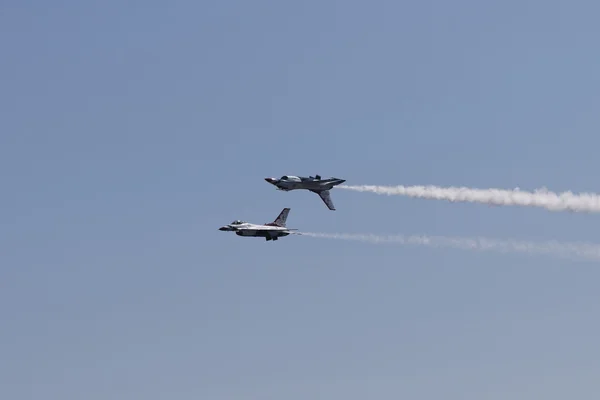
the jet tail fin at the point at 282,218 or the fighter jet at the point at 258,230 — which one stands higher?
the jet tail fin at the point at 282,218

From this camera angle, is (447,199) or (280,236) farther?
(280,236)

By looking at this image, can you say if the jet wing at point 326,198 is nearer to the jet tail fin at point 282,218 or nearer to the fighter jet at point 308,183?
the fighter jet at point 308,183

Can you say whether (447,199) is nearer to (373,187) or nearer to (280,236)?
A: (373,187)

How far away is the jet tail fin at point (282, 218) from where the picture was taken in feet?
407

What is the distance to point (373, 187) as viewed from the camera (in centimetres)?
11556

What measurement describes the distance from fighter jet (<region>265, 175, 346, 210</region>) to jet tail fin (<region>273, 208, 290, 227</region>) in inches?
406

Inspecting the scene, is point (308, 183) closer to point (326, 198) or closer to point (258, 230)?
point (326, 198)

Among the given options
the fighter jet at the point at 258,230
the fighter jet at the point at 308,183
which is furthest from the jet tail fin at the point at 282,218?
the fighter jet at the point at 308,183

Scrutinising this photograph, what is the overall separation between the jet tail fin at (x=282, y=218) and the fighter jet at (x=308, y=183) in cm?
1031

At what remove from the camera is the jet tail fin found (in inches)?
4880

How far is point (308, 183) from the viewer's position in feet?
378

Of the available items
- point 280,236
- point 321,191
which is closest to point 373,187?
point 321,191

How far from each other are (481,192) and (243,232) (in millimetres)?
39035

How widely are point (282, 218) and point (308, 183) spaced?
12918mm
